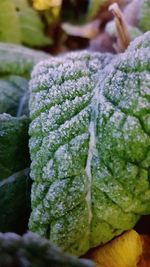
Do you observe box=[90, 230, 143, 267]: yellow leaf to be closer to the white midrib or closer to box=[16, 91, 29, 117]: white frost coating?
the white midrib

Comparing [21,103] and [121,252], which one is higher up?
[21,103]

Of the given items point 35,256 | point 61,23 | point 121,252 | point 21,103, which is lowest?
point 121,252

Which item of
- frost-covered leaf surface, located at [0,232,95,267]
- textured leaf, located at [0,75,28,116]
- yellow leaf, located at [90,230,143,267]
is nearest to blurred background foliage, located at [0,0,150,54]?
textured leaf, located at [0,75,28,116]

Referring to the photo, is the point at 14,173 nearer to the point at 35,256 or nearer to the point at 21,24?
the point at 35,256

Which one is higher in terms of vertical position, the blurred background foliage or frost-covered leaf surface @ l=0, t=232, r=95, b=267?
the blurred background foliage

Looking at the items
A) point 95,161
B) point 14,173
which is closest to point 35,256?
point 95,161

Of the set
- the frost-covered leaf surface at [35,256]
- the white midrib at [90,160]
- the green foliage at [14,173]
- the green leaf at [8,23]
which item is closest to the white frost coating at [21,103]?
the green foliage at [14,173]
